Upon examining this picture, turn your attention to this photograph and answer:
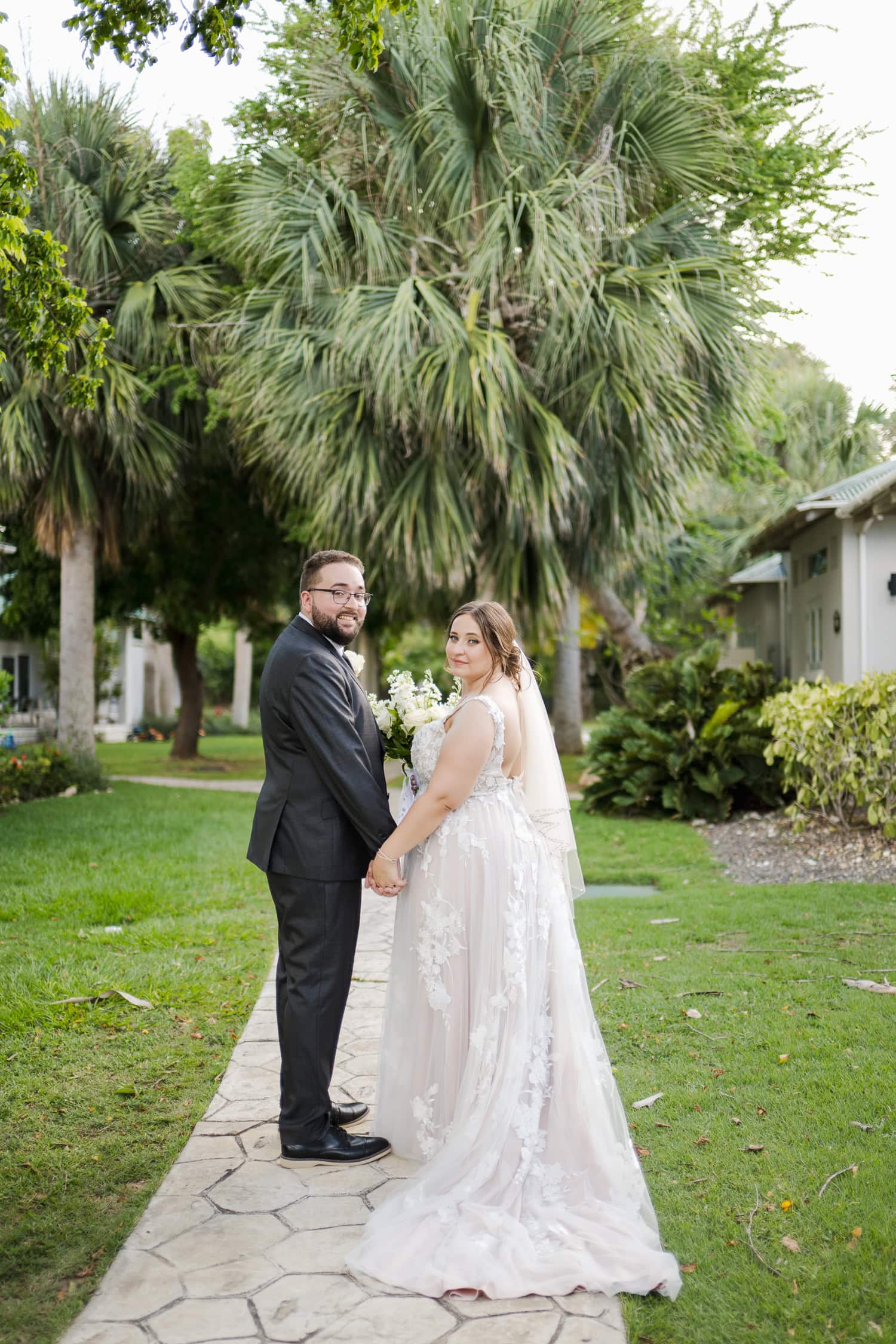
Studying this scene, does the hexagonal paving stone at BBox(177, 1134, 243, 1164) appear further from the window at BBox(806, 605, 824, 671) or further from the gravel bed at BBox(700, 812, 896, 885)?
the window at BBox(806, 605, 824, 671)

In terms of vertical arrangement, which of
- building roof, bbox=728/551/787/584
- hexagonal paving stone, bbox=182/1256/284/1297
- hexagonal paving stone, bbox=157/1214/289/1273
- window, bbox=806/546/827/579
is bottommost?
hexagonal paving stone, bbox=157/1214/289/1273

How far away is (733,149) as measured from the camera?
1216 centimetres

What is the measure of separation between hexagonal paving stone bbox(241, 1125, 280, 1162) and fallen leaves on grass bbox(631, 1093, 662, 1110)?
1.33 meters

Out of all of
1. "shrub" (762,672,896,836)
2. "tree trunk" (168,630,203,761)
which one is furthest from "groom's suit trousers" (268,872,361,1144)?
"tree trunk" (168,630,203,761)

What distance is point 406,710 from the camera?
3.90m

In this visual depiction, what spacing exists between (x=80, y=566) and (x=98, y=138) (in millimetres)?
5175

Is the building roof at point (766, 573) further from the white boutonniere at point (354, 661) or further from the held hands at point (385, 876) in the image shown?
the held hands at point (385, 876)

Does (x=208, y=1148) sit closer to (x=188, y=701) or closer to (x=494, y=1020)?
(x=494, y=1020)

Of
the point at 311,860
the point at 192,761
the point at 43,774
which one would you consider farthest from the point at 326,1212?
the point at 192,761

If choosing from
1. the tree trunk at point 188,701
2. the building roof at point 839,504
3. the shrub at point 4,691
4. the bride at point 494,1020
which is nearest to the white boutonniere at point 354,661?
the bride at point 494,1020

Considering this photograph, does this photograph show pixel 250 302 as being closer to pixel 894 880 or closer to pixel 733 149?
pixel 733 149

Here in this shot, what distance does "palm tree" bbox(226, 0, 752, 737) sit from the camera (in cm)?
1071

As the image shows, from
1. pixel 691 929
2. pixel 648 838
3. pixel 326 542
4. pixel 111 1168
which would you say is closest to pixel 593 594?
pixel 326 542

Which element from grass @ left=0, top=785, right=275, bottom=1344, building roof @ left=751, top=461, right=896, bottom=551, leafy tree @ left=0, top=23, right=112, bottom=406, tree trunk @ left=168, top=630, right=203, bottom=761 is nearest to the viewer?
grass @ left=0, top=785, right=275, bottom=1344
